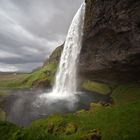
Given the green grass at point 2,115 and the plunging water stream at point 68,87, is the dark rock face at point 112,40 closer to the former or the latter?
the plunging water stream at point 68,87

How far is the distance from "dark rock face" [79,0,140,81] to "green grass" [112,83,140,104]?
8.09ft

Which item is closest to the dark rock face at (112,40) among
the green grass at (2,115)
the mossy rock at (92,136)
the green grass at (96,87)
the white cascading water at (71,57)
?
the green grass at (96,87)

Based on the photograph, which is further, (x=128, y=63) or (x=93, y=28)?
(x=93, y=28)

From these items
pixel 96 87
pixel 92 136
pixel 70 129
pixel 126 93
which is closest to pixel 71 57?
pixel 96 87

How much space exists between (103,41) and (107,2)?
32.3 ft

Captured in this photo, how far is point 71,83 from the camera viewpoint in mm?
67250

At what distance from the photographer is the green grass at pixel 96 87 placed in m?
57.5

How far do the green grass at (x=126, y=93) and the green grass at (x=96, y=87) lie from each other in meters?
4.32

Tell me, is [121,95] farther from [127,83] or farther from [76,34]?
[76,34]

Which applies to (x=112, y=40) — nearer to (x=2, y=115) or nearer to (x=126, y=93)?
(x=126, y=93)

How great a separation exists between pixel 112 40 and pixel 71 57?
2231cm

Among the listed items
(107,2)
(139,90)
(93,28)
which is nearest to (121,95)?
(139,90)

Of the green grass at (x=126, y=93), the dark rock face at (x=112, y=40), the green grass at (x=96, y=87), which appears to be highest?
the dark rock face at (x=112, y=40)

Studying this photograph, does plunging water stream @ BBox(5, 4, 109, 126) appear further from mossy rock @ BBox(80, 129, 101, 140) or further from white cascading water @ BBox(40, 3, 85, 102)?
mossy rock @ BBox(80, 129, 101, 140)
